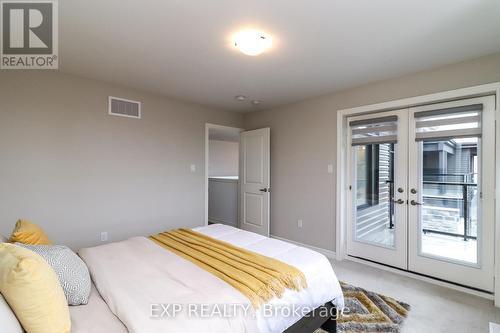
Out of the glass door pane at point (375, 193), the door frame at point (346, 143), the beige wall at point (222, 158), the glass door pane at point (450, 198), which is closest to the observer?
the door frame at point (346, 143)

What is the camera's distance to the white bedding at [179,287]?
1.15m

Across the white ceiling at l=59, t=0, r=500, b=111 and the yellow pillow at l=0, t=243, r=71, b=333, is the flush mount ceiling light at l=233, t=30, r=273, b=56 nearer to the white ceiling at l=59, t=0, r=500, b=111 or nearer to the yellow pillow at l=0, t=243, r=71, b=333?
the white ceiling at l=59, t=0, r=500, b=111

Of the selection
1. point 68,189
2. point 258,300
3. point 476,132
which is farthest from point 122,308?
point 476,132

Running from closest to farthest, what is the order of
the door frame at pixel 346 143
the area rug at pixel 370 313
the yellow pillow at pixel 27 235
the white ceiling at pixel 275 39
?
the yellow pillow at pixel 27 235 → the white ceiling at pixel 275 39 → the area rug at pixel 370 313 → the door frame at pixel 346 143

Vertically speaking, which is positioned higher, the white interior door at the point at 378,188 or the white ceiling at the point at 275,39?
the white ceiling at the point at 275,39

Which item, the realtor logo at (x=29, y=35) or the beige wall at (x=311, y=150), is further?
the beige wall at (x=311, y=150)

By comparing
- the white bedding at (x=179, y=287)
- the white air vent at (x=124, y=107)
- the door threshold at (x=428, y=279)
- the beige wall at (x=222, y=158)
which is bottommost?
the door threshold at (x=428, y=279)

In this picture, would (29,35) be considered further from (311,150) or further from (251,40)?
(311,150)

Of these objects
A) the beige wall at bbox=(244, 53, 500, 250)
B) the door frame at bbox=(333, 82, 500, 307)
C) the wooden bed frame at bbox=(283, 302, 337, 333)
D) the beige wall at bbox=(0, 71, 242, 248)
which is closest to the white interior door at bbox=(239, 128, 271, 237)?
the beige wall at bbox=(244, 53, 500, 250)

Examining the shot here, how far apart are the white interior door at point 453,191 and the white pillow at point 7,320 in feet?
11.5

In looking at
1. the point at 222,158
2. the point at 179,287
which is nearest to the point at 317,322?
the point at 179,287

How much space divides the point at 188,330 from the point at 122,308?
14.1 inches

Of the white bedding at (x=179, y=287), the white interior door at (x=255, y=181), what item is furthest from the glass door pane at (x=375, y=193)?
the white bedding at (x=179, y=287)

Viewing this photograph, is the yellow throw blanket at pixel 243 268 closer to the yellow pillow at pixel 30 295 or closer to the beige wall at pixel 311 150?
the yellow pillow at pixel 30 295
